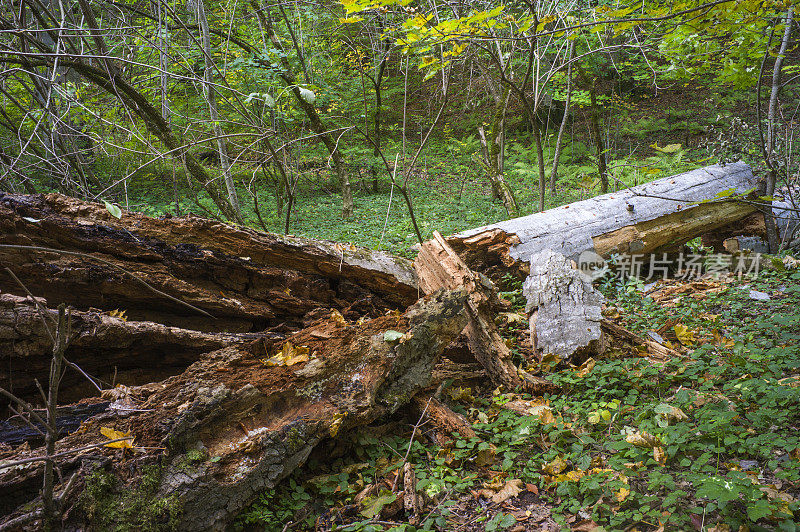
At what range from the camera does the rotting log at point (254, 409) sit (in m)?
2.08

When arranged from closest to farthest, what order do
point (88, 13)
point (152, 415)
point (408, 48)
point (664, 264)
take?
1. point (152, 415)
2. point (408, 48)
3. point (88, 13)
4. point (664, 264)

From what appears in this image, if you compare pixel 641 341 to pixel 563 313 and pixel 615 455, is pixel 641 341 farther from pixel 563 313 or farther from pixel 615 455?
pixel 615 455

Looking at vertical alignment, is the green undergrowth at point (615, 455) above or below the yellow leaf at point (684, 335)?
above

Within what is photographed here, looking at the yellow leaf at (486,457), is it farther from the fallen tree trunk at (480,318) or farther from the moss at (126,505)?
the moss at (126,505)

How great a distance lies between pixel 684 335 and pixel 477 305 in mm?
1853

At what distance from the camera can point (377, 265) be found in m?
4.38

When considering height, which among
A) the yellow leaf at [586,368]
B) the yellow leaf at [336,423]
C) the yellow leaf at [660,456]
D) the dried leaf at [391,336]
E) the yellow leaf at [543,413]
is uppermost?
the dried leaf at [391,336]

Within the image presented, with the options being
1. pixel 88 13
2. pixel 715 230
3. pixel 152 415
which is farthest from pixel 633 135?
pixel 152 415

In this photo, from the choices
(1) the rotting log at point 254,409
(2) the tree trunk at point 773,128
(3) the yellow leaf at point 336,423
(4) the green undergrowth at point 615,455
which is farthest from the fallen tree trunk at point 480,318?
(2) the tree trunk at point 773,128

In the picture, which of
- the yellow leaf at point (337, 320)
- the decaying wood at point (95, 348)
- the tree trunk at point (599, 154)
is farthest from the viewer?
the tree trunk at point (599, 154)

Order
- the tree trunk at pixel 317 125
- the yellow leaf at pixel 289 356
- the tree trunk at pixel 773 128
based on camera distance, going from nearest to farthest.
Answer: the yellow leaf at pixel 289 356, the tree trunk at pixel 773 128, the tree trunk at pixel 317 125

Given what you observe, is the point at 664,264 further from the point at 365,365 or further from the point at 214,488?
the point at 214,488

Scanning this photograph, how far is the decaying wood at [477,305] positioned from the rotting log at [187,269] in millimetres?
332

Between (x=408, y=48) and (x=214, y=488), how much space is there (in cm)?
465
